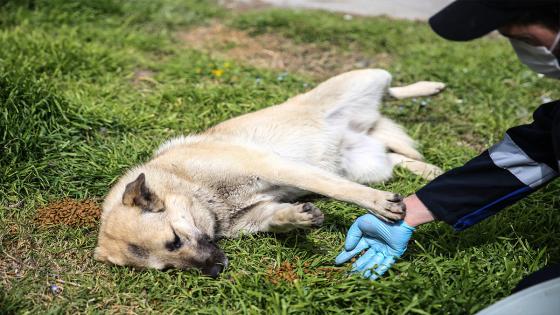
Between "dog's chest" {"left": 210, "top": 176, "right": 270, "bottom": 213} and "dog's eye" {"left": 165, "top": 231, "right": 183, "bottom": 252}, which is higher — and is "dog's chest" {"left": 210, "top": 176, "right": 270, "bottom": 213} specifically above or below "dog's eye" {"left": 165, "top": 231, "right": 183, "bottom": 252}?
above

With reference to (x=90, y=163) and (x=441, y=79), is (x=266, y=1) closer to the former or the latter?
(x=441, y=79)

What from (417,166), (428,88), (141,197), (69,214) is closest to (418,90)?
(428,88)

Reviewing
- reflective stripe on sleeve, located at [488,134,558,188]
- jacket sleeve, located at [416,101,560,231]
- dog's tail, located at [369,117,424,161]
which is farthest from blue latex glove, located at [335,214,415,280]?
dog's tail, located at [369,117,424,161]

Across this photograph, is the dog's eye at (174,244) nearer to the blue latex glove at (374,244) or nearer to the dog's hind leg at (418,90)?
the blue latex glove at (374,244)

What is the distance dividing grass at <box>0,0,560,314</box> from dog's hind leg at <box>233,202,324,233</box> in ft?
0.36

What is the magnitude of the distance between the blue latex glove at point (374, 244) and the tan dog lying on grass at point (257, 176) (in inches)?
4.2

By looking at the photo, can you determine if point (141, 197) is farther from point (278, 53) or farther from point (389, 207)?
point (278, 53)

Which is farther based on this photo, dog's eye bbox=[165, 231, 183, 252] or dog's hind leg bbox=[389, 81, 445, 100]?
dog's hind leg bbox=[389, 81, 445, 100]

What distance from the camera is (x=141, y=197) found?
333cm

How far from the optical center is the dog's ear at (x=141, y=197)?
10.8 ft

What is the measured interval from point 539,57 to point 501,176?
0.69 m

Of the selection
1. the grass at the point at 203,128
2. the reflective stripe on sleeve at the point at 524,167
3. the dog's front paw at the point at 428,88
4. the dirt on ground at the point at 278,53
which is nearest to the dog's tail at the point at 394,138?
the grass at the point at 203,128

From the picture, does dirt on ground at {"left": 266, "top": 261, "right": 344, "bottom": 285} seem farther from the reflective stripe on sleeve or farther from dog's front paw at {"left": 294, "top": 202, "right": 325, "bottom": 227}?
the reflective stripe on sleeve

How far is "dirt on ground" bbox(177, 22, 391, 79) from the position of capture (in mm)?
6184
